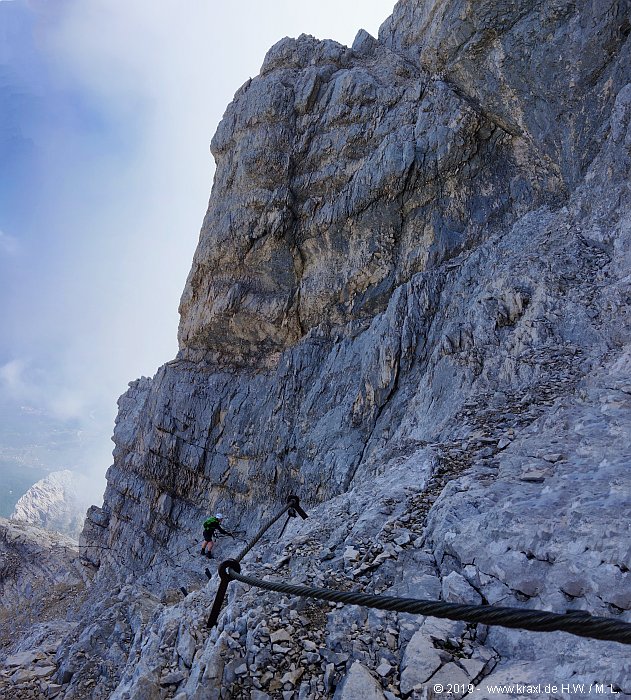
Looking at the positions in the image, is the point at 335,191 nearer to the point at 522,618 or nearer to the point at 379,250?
the point at 379,250

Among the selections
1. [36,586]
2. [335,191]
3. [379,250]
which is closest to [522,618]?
[379,250]

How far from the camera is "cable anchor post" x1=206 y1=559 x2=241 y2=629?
5.80 metres

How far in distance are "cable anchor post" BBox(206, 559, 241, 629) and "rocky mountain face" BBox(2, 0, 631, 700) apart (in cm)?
26

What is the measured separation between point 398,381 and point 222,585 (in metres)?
13.6

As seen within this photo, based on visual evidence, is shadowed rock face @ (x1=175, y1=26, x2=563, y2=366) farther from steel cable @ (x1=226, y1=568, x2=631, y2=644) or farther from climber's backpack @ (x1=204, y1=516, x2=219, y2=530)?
steel cable @ (x1=226, y1=568, x2=631, y2=644)

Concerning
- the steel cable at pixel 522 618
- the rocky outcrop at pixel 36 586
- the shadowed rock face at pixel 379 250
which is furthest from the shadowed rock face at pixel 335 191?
the steel cable at pixel 522 618

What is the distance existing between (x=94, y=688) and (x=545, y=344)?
14772 mm

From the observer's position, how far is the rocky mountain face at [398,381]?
5129 mm

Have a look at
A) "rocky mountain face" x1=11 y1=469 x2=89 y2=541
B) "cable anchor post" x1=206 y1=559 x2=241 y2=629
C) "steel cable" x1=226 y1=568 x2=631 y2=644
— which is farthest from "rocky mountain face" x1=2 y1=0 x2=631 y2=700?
"rocky mountain face" x1=11 y1=469 x2=89 y2=541

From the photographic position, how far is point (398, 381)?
60.2 ft

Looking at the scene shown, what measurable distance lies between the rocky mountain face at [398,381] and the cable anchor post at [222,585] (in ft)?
0.86

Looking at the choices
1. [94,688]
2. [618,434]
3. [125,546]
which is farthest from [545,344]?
[125,546]

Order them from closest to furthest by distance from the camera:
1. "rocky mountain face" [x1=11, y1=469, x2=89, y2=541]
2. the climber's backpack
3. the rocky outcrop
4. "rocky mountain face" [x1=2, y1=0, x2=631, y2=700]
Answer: "rocky mountain face" [x1=2, y1=0, x2=631, y2=700], the climber's backpack, the rocky outcrop, "rocky mountain face" [x1=11, y1=469, x2=89, y2=541]

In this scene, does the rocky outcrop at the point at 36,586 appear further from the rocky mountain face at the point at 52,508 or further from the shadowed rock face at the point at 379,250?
the rocky mountain face at the point at 52,508
